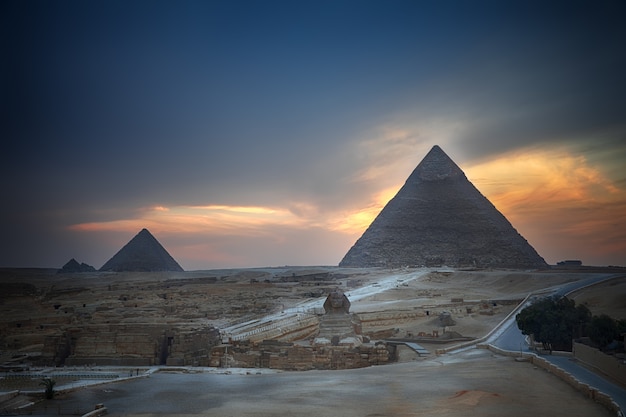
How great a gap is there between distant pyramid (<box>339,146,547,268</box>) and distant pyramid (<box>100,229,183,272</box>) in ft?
123

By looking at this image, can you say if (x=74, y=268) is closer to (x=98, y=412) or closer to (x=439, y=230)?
(x=439, y=230)

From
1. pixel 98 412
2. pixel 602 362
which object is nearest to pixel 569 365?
pixel 602 362

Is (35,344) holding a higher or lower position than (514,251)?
lower

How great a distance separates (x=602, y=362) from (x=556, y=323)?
5.95m

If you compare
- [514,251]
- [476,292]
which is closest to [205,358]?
[476,292]

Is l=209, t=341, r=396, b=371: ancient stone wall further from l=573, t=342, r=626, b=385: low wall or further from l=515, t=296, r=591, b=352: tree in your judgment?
l=515, t=296, r=591, b=352: tree

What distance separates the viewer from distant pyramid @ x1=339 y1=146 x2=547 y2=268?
11512 cm

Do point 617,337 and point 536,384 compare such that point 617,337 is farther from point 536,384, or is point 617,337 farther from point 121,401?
point 121,401

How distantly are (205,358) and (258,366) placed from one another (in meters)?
1.50

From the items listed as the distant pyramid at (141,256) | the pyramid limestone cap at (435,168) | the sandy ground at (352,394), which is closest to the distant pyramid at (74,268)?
the distant pyramid at (141,256)

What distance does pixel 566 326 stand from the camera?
19.2m

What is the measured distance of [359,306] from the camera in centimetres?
3869

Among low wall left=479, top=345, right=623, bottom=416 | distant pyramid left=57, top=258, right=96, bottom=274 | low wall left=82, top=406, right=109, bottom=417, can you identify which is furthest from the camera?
distant pyramid left=57, top=258, right=96, bottom=274

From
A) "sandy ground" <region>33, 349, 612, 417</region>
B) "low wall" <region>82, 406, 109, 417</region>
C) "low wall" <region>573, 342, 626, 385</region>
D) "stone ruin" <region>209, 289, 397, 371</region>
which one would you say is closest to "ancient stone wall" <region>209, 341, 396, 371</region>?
"stone ruin" <region>209, 289, 397, 371</region>
